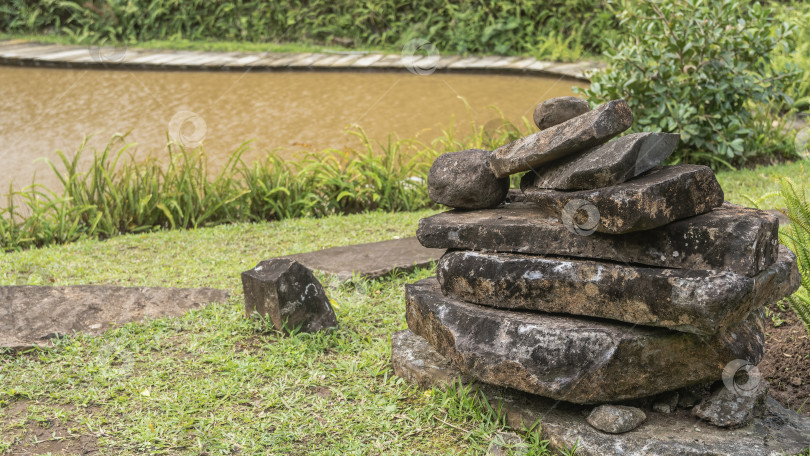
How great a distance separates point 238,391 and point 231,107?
21.6ft

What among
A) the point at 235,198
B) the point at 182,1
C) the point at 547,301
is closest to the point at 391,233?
the point at 235,198

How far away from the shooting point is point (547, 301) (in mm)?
2756

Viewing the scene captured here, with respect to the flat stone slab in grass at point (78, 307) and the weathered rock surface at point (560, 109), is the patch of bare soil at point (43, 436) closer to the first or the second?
the flat stone slab in grass at point (78, 307)

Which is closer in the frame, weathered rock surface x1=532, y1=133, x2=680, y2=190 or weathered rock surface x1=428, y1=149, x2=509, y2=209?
weathered rock surface x1=532, y1=133, x2=680, y2=190

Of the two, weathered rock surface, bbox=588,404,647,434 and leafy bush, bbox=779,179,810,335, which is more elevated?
leafy bush, bbox=779,179,810,335

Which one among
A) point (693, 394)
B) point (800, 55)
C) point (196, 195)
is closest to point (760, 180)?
point (800, 55)

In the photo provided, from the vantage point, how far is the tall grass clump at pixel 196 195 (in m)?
5.85

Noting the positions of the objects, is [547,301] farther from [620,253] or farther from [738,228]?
[738,228]

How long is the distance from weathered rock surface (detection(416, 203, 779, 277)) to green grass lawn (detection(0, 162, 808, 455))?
633 mm

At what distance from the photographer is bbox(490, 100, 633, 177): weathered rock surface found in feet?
8.52

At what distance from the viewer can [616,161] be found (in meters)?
2.50

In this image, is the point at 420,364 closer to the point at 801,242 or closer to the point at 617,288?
the point at 617,288

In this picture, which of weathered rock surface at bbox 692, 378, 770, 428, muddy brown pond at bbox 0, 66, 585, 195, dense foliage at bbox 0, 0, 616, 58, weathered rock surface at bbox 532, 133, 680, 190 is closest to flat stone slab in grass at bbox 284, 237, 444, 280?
weathered rock surface at bbox 532, 133, 680, 190

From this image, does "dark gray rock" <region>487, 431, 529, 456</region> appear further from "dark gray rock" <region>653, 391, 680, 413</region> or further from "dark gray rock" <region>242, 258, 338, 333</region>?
"dark gray rock" <region>242, 258, 338, 333</region>
